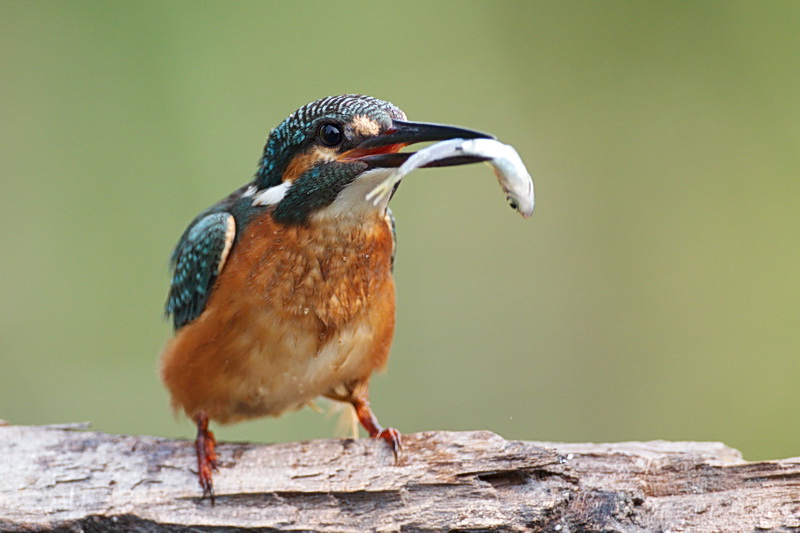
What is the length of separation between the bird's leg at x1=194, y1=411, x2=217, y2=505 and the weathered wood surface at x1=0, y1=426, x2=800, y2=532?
4cm

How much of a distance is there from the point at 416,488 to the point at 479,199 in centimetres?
381

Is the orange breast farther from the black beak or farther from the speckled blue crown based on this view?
the black beak

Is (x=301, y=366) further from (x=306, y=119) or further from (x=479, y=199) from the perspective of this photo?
(x=479, y=199)

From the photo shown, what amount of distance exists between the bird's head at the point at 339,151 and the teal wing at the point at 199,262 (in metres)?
0.29

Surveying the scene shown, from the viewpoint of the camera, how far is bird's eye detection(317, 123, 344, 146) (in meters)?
3.10

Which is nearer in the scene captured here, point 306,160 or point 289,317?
point 306,160

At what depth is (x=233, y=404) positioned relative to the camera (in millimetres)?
3568

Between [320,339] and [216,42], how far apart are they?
339cm

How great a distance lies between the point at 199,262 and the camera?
3.59 metres

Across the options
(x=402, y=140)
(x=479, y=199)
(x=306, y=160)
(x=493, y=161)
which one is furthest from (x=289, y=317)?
(x=479, y=199)

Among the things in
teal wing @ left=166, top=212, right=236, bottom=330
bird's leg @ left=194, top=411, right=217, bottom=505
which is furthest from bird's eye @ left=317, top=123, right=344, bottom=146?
bird's leg @ left=194, top=411, right=217, bottom=505

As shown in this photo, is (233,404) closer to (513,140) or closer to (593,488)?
(593,488)

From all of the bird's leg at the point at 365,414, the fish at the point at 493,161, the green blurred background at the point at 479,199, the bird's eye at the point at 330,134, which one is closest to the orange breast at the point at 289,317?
the bird's leg at the point at 365,414

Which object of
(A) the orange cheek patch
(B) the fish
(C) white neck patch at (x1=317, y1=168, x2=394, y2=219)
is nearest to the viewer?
(B) the fish
